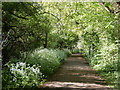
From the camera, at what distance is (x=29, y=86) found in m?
5.94

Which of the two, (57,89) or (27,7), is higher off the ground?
(27,7)

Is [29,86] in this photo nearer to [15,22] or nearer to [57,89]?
[57,89]

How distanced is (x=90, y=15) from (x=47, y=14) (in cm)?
544

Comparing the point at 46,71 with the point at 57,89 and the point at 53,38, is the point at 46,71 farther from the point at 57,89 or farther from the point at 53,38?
the point at 53,38

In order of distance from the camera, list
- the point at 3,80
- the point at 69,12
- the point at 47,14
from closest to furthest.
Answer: the point at 3,80 < the point at 69,12 < the point at 47,14

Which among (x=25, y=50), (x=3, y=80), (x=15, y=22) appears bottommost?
(x=3, y=80)

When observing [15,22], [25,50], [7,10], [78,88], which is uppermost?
[7,10]

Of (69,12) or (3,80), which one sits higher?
(69,12)

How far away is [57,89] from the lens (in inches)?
253

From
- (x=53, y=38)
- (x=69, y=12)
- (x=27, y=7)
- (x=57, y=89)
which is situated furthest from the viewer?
(x=53, y=38)

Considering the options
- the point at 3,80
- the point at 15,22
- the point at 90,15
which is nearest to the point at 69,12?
the point at 90,15

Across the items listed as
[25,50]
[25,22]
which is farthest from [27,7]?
[25,50]

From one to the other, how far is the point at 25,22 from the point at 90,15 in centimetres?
441

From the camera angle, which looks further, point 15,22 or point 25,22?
point 25,22
